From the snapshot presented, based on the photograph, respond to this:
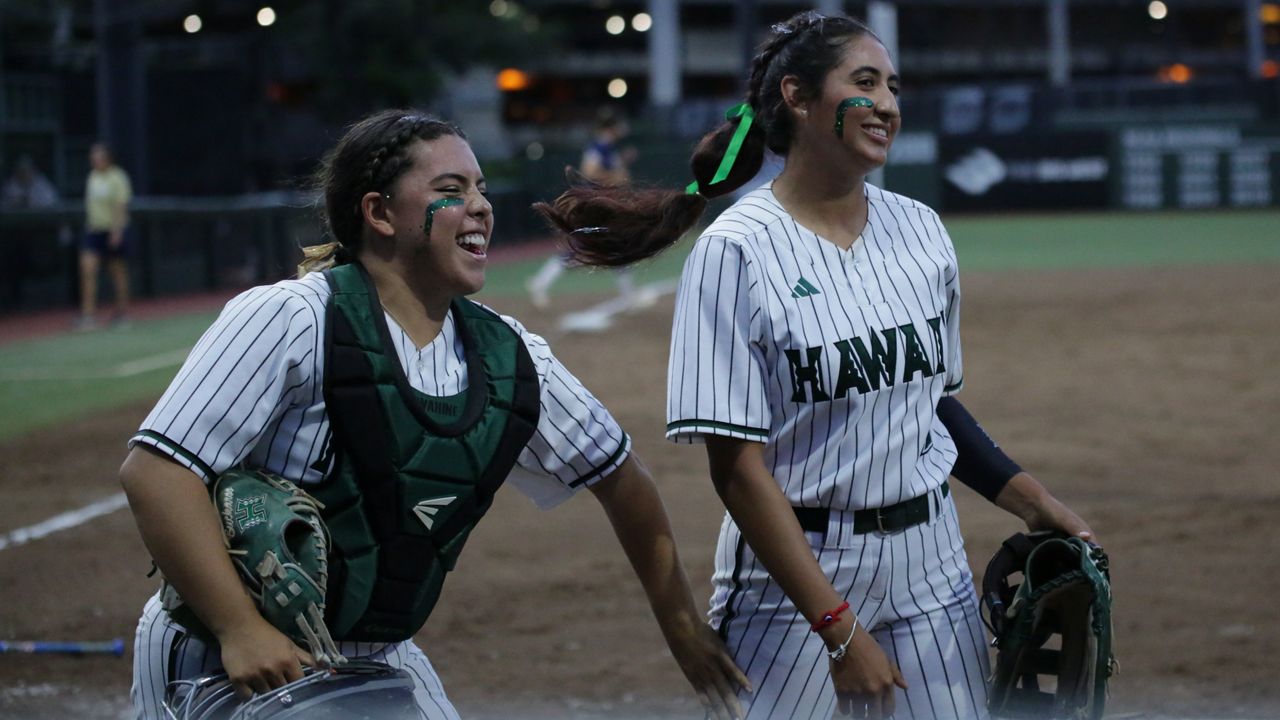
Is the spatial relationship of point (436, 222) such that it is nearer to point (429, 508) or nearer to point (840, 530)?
point (429, 508)

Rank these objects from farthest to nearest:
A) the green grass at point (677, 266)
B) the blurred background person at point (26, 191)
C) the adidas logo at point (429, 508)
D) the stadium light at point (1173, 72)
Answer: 1. the stadium light at point (1173, 72)
2. the blurred background person at point (26, 191)
3. the green grass at point (677, 266)
4. the adidas logo at point (429, 508)

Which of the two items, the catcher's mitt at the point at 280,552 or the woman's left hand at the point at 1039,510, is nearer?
the catcher's mitt at the point at 280,552

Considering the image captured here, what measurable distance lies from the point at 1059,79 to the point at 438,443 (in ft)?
160

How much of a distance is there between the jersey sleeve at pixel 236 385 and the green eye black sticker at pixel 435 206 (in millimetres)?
A: 290

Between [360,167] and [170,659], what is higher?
[360,167]

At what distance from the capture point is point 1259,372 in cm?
1156

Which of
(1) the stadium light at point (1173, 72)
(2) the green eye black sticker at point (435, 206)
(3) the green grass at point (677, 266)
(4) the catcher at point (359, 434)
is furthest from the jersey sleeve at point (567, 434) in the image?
(1) the stadium light at point (1173, 72)

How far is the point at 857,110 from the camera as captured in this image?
303 cm

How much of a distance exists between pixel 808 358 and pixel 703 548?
4.26 metres

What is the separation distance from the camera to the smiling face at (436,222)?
2.81 metres

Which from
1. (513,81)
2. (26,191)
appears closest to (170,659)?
(26,191)

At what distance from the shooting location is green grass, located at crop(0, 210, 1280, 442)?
12.2 m

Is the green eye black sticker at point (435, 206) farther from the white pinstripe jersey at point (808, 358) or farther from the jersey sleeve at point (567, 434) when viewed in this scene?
the white pinstripe jersey at point (808, 358)

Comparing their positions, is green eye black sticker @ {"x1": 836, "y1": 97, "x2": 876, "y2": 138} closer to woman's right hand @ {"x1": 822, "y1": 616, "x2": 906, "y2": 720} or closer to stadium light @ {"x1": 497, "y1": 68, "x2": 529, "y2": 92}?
woman's right hand @ {"x1": 822, "y1": 616, "x2": 906, "y2": 720}
